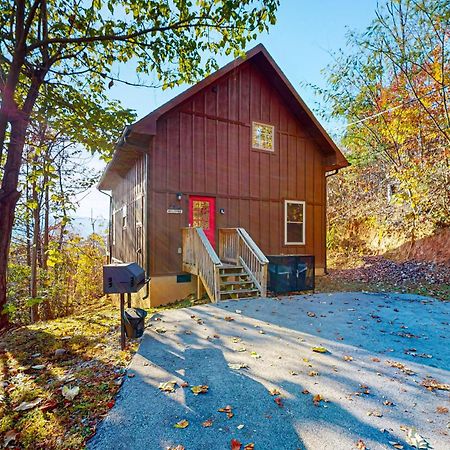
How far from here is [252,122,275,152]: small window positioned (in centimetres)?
962

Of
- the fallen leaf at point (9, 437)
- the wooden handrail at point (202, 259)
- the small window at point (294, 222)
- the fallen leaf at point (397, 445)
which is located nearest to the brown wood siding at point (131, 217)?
the wooden handrail at point (202, 259)

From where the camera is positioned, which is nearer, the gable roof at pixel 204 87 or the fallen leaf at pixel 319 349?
the fallen leaf at pixel 319 349

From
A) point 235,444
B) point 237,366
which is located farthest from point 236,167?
point 235,444

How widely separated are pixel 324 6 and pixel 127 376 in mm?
10534

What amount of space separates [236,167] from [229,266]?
11.0ft

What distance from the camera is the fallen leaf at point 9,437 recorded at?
2209mm

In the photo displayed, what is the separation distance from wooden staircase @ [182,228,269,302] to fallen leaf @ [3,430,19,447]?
4.47 meters

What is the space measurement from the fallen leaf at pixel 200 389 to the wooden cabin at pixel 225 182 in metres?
3.64

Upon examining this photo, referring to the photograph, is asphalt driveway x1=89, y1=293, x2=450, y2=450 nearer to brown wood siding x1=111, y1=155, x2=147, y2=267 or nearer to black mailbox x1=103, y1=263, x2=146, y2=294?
black mailbox x1=103, y1=263, x2=146, y2=294

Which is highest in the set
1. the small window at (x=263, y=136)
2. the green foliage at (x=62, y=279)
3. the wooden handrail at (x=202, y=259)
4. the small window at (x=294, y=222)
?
the small window at (x=263, y=136)

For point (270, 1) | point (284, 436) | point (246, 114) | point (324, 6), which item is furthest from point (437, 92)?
point (284, 436)

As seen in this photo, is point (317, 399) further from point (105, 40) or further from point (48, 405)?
point (105, 40)

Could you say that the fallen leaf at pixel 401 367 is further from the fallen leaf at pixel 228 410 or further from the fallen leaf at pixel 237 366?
the fallen leaf at pixel 228 410

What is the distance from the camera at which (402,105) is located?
34.5 feet
